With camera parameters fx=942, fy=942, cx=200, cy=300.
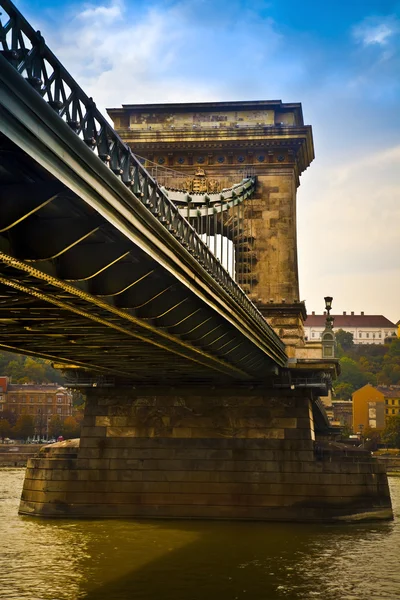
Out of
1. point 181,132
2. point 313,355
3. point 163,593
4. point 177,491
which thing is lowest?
point 163,593

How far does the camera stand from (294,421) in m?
35.7

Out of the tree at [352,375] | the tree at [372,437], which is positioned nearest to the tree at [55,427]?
the tree at [372,437]

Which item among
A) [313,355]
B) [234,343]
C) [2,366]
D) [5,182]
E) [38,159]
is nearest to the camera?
[38,159]

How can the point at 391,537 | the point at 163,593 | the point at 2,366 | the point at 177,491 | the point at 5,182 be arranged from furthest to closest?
the point at 2,366, the point at 177,491, the point at 391,537, the point at 163,593, the point at 5,182

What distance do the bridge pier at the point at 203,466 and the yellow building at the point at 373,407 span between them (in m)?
117

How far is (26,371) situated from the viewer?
571 feet

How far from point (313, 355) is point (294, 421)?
486 centimetres

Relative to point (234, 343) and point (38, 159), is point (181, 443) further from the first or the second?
point (38, 159)

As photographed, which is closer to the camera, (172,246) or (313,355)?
(172,246)

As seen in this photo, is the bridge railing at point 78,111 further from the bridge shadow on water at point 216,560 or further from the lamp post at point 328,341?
the lamp post at point 328,341

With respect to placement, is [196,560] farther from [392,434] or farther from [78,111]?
[392,434]

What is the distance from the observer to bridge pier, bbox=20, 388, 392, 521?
3431 centimetres

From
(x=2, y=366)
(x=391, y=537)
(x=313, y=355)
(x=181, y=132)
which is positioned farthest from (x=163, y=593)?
(x=2, y=366)

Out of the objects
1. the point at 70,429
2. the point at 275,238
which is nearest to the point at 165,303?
the point at 275,238
